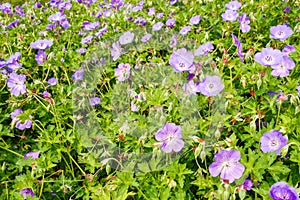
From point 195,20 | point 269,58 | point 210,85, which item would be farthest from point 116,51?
point 269,58

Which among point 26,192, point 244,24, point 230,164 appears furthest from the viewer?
point 244,24

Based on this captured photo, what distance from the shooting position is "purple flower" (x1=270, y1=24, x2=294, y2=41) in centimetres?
295

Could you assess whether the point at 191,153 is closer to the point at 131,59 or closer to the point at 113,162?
the point at 113,162

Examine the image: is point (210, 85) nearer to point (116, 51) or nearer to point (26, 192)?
point (26, 192)

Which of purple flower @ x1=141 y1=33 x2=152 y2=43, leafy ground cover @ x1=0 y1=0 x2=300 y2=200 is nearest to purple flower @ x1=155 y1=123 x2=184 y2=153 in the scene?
leafy ground cover @ x1=0 y1=0 x2=300 y2=200

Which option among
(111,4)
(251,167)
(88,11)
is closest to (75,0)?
(88,11)

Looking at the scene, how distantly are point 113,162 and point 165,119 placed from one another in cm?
46

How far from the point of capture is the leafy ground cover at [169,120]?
6.32 feet

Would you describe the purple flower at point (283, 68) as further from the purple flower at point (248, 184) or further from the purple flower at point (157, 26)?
the purple flower at point (157, 26)

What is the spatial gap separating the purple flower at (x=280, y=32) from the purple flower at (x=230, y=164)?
1.60 m

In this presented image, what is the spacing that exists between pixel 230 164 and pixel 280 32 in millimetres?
1726

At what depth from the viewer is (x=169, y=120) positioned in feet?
7.95

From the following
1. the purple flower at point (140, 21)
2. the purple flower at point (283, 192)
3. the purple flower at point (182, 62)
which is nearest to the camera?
the purple flower at point (283, 192)

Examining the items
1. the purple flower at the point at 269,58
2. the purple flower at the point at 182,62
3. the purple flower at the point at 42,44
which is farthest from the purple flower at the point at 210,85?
the purple flower at the point at 42,44
